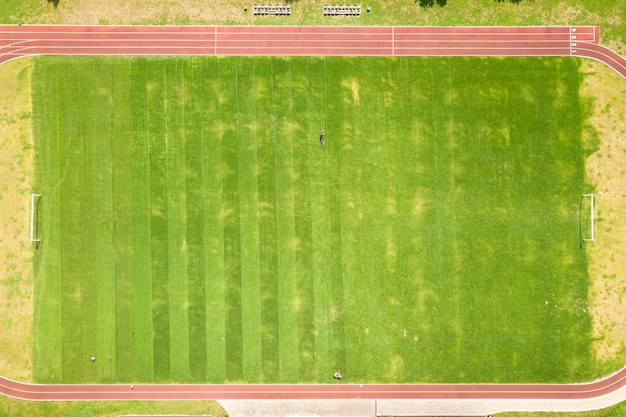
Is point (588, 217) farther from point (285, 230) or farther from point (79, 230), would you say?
point (79, 230)

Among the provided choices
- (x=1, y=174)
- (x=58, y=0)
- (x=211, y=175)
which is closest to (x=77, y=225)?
(x=1, y=174)

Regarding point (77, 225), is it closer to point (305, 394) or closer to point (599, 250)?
point (305, 394)

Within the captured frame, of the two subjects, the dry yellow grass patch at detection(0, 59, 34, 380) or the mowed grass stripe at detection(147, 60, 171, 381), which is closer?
the mowed grass stripe at detection(147, 60, 171, 381)

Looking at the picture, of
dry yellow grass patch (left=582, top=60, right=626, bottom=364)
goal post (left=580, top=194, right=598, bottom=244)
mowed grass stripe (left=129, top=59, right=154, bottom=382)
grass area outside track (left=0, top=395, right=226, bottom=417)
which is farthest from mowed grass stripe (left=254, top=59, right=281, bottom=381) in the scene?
dry yellow grass patch (left=582, top=60, right=626, bottom=364)

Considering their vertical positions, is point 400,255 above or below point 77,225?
below

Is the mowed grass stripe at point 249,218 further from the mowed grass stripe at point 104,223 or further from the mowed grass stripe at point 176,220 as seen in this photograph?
the mowed grass stripe at point 104,223

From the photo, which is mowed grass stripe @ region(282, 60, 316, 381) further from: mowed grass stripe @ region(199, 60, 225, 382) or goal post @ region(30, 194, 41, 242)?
goal post @ region(30, 194, 41, 242)

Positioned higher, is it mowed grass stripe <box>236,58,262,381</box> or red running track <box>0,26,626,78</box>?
red running track <box>0,26,626,78</box>
